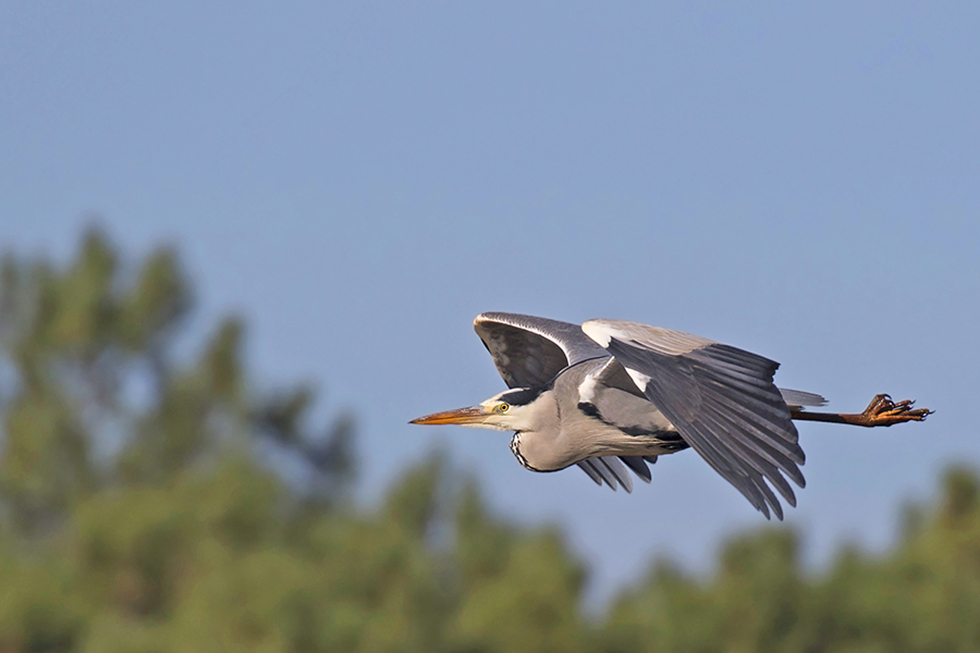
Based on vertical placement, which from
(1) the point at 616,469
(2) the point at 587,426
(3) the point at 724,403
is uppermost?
(1) the point at 616,469

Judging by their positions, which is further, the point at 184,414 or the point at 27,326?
the point at 184,414

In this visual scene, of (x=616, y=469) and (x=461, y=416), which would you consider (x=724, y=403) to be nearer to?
(x=461, y=416)

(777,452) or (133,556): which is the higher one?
(133,556)

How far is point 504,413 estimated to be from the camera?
7219 mm

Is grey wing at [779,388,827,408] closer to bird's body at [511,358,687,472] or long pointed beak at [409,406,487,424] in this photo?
bird's body at [511,358,687,472]

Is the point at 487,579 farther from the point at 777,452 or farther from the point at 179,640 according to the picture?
the point at 777,452

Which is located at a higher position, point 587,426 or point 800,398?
point 800,398

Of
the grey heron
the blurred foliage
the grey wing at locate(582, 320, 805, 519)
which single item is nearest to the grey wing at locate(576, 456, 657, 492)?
the grey heron

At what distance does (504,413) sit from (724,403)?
1.59 m

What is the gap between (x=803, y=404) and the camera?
279 inches

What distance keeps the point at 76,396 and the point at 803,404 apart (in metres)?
27.0

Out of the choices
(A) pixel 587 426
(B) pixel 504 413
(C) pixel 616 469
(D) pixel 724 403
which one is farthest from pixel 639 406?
(C) pixel 616 469

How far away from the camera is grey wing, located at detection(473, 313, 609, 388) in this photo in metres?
7.78

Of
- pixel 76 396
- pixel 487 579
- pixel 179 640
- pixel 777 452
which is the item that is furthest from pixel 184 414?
pixel 777 452
